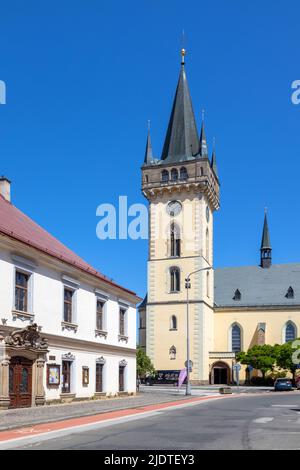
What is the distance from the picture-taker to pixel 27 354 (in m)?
24.6

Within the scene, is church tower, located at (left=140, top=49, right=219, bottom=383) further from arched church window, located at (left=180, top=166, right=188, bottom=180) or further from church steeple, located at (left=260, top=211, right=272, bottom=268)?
church steeple, located at (left=260, top=211, right=272, bottom=268)

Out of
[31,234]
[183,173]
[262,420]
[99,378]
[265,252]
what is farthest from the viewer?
[265,252]

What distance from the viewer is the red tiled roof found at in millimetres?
25295

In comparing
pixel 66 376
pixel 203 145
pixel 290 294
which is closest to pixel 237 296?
pixel 290 294

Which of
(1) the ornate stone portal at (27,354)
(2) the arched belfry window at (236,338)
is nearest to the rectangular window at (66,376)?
(1) the ornate stone portal at (27,354)

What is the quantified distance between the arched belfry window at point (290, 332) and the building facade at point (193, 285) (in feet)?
0.40

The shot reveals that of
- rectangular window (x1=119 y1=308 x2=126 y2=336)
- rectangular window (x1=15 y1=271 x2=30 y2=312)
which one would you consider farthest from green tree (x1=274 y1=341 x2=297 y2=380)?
rectangular window (x1=15 y1=271 x2=30 y2=312)

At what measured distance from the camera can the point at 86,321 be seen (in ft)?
102

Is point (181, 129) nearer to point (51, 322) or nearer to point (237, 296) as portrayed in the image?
point (237, 296)

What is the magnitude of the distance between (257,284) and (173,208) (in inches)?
624

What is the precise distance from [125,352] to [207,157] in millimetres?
41225

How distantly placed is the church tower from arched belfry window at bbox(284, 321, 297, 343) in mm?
9079

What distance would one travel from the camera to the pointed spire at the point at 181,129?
251 ft
